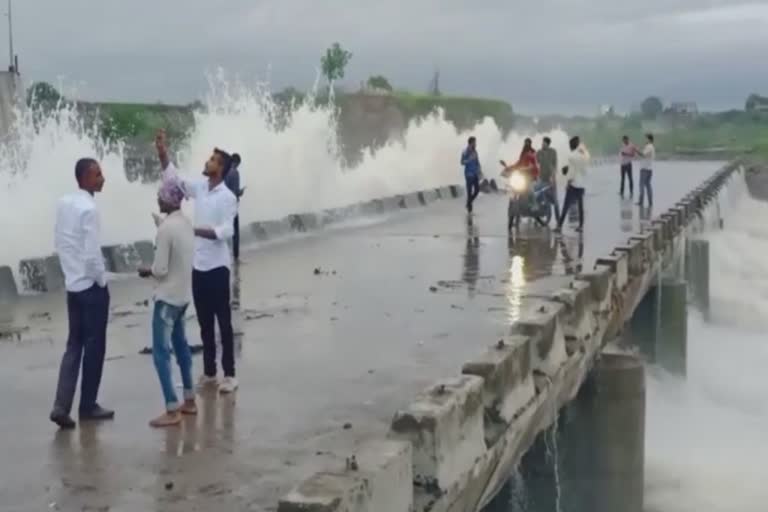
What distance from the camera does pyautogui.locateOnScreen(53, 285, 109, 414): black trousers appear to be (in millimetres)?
7375

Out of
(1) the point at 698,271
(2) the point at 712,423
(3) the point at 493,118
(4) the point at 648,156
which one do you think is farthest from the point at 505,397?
(3) the point at 493,118

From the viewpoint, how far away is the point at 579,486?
32.5 feet

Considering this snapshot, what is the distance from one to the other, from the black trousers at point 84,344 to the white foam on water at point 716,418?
6324 millimetres

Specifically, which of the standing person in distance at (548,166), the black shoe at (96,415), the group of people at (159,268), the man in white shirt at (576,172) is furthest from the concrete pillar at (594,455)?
the standing person in distance at (548,166)

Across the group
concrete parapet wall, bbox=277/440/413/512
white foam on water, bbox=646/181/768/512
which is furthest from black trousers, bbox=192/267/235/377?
white foam on water, bbox=646/181/768/512

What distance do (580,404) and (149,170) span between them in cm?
3159

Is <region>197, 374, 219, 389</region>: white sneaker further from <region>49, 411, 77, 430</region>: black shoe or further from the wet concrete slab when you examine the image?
<region>49, 411, 77, 430</region>: black shoe

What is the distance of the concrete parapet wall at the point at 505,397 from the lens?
19.2ft

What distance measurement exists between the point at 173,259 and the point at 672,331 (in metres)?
11.2

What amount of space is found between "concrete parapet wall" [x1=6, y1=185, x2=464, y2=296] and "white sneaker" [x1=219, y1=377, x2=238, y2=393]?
6.19 m

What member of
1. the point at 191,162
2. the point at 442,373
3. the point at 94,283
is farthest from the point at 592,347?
the point at 191,162

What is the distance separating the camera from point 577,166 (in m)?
20.9

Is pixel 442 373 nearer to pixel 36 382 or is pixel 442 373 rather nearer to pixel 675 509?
pixel 36 382

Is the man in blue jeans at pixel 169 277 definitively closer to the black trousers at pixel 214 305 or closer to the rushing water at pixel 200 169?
the black trousers at pixel 214 305
